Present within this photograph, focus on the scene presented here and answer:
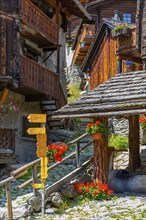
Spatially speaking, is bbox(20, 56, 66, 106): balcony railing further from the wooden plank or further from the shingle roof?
the shingle roof

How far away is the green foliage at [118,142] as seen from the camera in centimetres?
1523

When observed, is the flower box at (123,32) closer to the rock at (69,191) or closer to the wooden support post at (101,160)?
the wooden support post at (101,160)

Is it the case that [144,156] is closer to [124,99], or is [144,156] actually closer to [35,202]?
[124,99]

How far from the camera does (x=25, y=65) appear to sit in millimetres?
14320

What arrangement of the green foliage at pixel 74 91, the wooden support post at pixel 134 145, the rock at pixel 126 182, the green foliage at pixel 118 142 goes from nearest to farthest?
1. the rock at pixel 126 182
2. the wooden support post at pixel 134 145
3. the green foliage at pixel 118 142
4. the green foliage at pixel 74 91

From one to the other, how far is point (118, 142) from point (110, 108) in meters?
6.13

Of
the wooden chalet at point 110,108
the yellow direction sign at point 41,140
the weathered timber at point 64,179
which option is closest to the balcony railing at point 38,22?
the wooden chalet at point 110,108

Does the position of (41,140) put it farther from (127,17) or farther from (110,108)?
(127,17)

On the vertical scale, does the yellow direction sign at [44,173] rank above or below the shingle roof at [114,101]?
below

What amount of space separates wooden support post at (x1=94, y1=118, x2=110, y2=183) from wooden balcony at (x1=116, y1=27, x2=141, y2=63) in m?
5.56

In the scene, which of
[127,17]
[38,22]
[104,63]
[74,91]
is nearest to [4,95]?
[38,22]

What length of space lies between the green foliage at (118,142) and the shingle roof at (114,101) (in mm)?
4237

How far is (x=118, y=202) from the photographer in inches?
363

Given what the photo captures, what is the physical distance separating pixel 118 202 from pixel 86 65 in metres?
13.2
